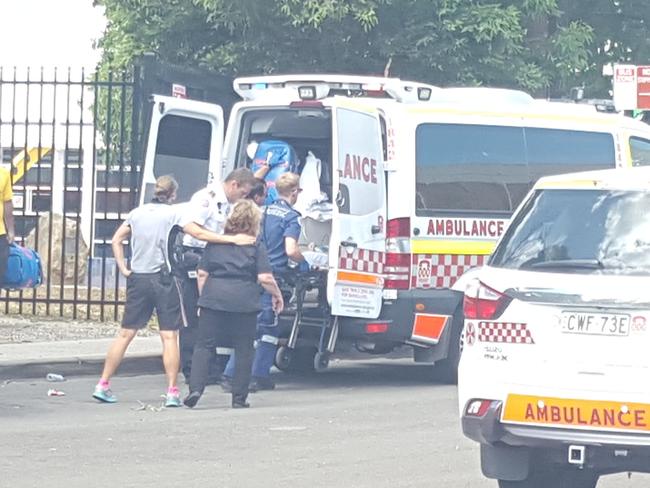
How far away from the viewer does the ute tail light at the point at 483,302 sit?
7.34 m

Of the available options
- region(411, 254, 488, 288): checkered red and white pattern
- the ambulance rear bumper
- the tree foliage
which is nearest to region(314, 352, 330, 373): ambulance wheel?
the ambulance rear bumper

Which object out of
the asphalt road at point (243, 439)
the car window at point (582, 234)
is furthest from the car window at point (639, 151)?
the car window at point (582, 234)

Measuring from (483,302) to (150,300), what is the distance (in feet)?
17.0

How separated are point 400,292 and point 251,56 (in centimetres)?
895

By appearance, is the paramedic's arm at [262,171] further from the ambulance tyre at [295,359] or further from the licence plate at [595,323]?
the licence plate at [595,323]

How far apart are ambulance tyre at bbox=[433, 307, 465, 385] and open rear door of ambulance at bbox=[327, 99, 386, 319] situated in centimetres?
76

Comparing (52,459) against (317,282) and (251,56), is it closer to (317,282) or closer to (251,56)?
(317,282)

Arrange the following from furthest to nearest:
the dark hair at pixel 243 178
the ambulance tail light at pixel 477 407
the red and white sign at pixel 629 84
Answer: the red and white sign at pixel 629 84, the dark hair at pixel 243 178, the ambulance tail light at pixel 477 407

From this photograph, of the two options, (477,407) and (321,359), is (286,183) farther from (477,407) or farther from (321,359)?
(477,407)

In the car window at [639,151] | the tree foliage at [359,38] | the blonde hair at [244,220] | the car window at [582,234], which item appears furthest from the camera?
the tree foliage at [359,38]

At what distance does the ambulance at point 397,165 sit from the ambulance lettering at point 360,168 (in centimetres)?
1

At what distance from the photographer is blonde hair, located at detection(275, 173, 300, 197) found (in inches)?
504

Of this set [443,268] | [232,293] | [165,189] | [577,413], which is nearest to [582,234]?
[577,413]

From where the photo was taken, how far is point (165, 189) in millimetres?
12359
